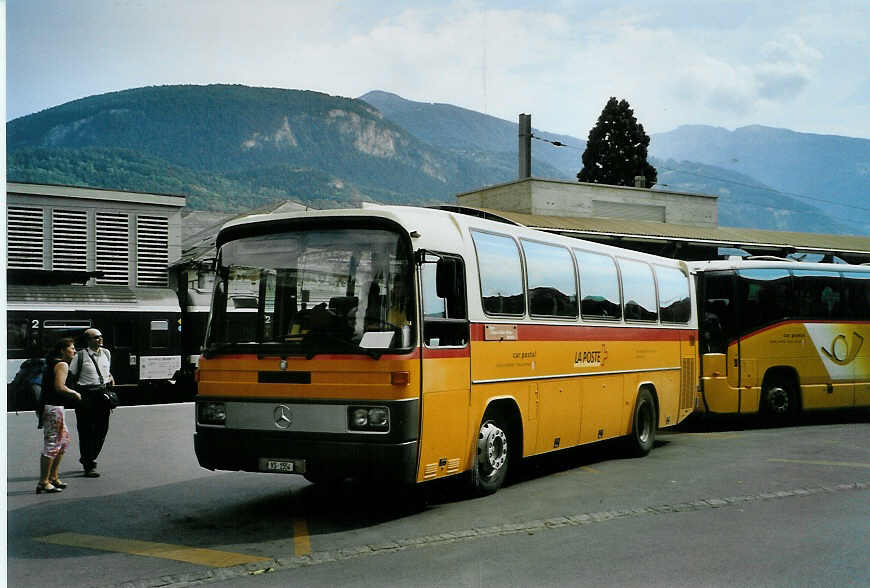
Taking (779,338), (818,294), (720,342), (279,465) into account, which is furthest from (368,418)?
(818,294)

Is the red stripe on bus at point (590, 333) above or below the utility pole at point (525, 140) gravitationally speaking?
below

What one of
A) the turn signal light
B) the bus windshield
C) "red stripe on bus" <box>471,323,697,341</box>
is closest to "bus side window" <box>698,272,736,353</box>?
"red stripe on bus" <box>471,323,697,341</box>

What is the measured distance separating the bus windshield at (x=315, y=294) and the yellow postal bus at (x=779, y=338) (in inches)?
412

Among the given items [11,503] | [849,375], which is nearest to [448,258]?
[11,503]

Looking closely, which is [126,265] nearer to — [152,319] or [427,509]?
[152,319]

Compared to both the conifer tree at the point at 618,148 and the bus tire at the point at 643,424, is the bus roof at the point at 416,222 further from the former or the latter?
the conifer tree at the point at 618,148

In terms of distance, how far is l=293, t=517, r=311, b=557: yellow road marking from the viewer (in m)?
7.29

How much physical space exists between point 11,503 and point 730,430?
12.6 m

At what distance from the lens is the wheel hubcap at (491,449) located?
31.7 feet

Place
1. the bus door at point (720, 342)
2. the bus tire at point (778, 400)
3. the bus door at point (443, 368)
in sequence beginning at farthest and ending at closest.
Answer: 1. the bus tire at point (778, 400)
2. the bus door at point (720, 342)
3. the bus door at point (443, 368)

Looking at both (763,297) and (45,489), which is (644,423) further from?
(45,489)

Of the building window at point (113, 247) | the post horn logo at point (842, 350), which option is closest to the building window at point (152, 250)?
the building window at point (113, 247)

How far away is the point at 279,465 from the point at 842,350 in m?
14.3

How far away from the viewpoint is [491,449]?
9781 mm
